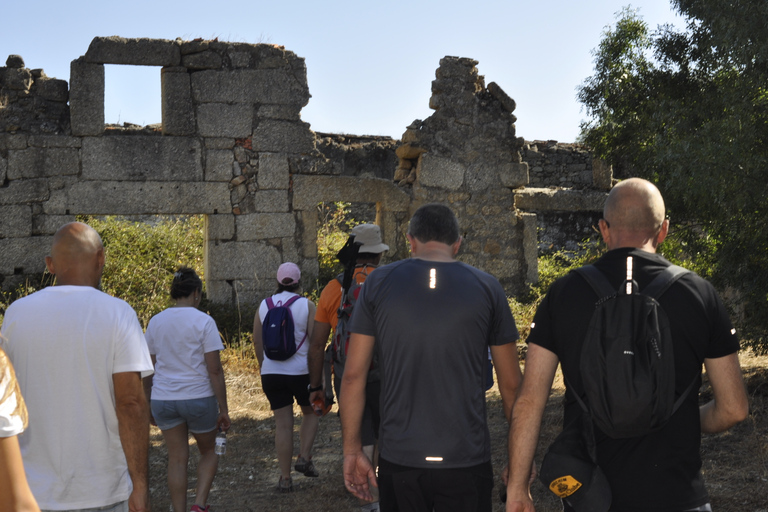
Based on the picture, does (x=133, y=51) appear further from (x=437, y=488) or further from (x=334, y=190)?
(x=437, y=488)

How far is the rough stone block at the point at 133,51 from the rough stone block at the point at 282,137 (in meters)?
1.41

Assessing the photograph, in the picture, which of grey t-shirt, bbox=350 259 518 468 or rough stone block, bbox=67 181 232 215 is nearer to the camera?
grey t-shirt, bbox=350 259 518 468

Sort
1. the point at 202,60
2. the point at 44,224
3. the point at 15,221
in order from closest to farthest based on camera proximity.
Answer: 1. the point at 15,221
2. the point at 44,224
3. the point at 202,60

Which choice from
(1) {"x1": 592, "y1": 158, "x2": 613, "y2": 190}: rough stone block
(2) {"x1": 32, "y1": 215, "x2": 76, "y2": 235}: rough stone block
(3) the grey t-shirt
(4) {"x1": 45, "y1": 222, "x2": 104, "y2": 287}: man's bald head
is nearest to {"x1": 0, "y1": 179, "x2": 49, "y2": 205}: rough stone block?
(2) {"x1": 32, "y1": 215, "x2": 76, "y2": 235}: rough stone block

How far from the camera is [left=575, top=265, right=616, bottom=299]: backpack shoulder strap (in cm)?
240

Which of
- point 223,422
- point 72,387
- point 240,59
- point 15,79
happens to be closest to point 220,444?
point 223,422

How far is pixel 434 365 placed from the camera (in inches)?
114

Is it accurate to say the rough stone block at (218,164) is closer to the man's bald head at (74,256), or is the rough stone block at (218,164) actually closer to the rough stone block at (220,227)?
the rough stone block at (220,227)

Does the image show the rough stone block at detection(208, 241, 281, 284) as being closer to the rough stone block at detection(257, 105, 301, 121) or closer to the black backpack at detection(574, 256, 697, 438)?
the rough stone block at detection(257, 105, 301, 121)

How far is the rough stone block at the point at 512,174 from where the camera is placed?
11328 millimetres

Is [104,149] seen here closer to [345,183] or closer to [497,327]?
[345,183]

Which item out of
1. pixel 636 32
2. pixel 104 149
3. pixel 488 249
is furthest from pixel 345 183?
pixel 636 32

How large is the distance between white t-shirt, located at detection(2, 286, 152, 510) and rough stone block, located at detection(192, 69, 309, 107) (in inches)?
301

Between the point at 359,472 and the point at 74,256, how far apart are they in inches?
54.0
